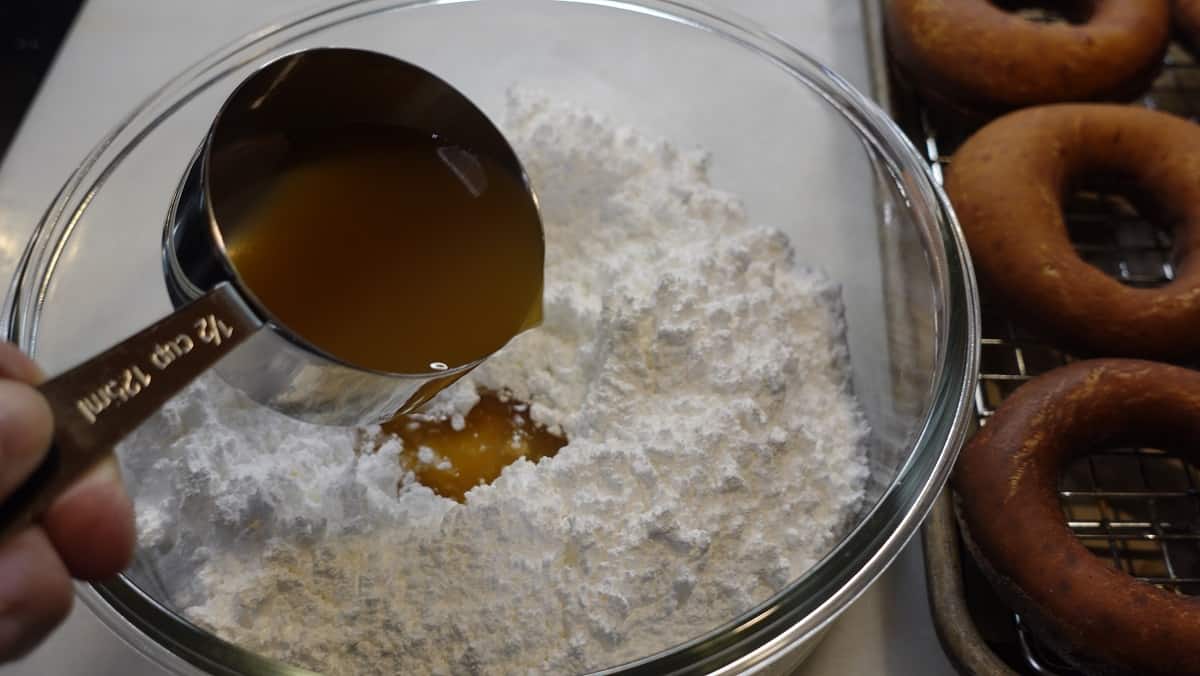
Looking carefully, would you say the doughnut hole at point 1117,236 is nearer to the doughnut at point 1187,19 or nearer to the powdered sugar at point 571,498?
the doughnut at point 1187,19

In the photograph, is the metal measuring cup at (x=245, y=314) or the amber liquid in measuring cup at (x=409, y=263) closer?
the metal measuring cup at (x=245, y=314)

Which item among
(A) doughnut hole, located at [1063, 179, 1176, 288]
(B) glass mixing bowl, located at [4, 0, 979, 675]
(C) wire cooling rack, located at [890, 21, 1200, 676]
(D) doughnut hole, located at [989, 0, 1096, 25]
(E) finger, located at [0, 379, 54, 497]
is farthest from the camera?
(D) doughnut hole, located at [989, 0, 1096, 25]

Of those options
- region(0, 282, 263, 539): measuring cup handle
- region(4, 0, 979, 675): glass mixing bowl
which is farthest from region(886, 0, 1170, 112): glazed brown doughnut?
region(0, 282, 263, 539): measuring cup handle

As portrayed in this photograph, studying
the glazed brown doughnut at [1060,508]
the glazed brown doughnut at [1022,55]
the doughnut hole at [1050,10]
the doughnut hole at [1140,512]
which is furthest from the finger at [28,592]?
the doughnut hole at [1050,10]

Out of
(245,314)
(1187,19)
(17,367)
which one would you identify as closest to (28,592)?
(17,367)

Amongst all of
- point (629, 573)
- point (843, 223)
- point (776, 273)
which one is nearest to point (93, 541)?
point (629, 573)

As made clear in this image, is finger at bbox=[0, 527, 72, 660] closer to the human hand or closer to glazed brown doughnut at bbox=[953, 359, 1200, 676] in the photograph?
the human hand
